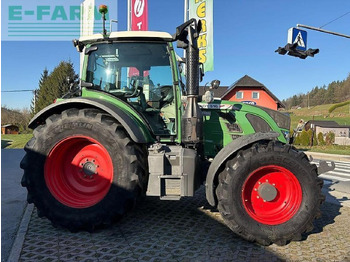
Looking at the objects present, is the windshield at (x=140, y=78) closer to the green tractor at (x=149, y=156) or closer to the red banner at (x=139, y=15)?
the green tractor at (x=149, y=156)

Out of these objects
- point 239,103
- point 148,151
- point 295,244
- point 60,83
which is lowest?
point 295,244

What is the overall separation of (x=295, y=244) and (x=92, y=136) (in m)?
2.77

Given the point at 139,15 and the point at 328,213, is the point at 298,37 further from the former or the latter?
the point at 328,213

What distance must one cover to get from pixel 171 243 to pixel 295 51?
9249mm

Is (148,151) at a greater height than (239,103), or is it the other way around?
(239,103)

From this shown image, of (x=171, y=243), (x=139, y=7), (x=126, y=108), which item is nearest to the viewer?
(x=171, y=243)

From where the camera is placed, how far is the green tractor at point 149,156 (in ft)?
10.3

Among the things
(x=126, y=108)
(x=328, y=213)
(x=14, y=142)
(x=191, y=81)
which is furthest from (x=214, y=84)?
(x=14, y=142)

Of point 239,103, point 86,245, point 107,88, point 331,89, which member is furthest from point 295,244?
point 331,89

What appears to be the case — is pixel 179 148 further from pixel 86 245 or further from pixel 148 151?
pixel 86 245

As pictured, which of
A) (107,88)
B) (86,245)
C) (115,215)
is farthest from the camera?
(107,88)

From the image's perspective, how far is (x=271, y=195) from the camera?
10.6 ft

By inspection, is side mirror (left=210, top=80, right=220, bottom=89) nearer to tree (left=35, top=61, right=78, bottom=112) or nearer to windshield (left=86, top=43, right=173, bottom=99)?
windshield (left=86, top=43, right=173, bottom=99)

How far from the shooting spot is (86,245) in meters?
2.94
